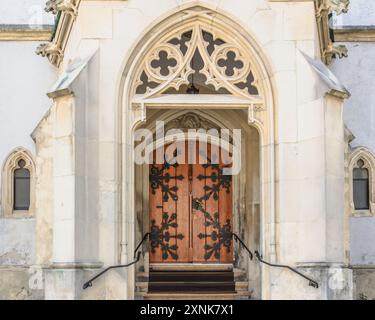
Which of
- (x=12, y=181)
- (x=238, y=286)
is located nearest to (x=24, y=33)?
(x=12, y=181)

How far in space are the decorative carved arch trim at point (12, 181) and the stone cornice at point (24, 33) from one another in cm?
205

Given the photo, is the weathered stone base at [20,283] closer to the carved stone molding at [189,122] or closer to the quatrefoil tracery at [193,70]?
the carved stone molding at [189,122]

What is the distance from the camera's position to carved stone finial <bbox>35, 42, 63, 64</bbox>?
14.5 meters

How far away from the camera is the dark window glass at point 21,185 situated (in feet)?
52.9

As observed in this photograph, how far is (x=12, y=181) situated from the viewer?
52.8 feet

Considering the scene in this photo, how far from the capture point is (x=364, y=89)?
16359 millimetres

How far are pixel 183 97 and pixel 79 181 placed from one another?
1.88 meters

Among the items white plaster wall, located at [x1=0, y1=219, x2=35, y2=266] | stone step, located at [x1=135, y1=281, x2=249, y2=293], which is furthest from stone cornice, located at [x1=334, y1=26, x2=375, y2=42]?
white plaster wall, located at [x1=0, y1=219, x2=35, y2=266]

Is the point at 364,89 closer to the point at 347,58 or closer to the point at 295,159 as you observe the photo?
the point at 347,58

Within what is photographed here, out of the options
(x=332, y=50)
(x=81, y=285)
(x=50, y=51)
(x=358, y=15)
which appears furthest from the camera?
(x=358, y=15)

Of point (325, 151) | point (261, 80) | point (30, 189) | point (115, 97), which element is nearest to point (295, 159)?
point (325, 151)

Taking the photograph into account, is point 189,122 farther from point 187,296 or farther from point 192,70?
point 192,70

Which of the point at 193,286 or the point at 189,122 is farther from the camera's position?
the point at 189,122

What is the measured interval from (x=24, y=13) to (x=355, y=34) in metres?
6.19
